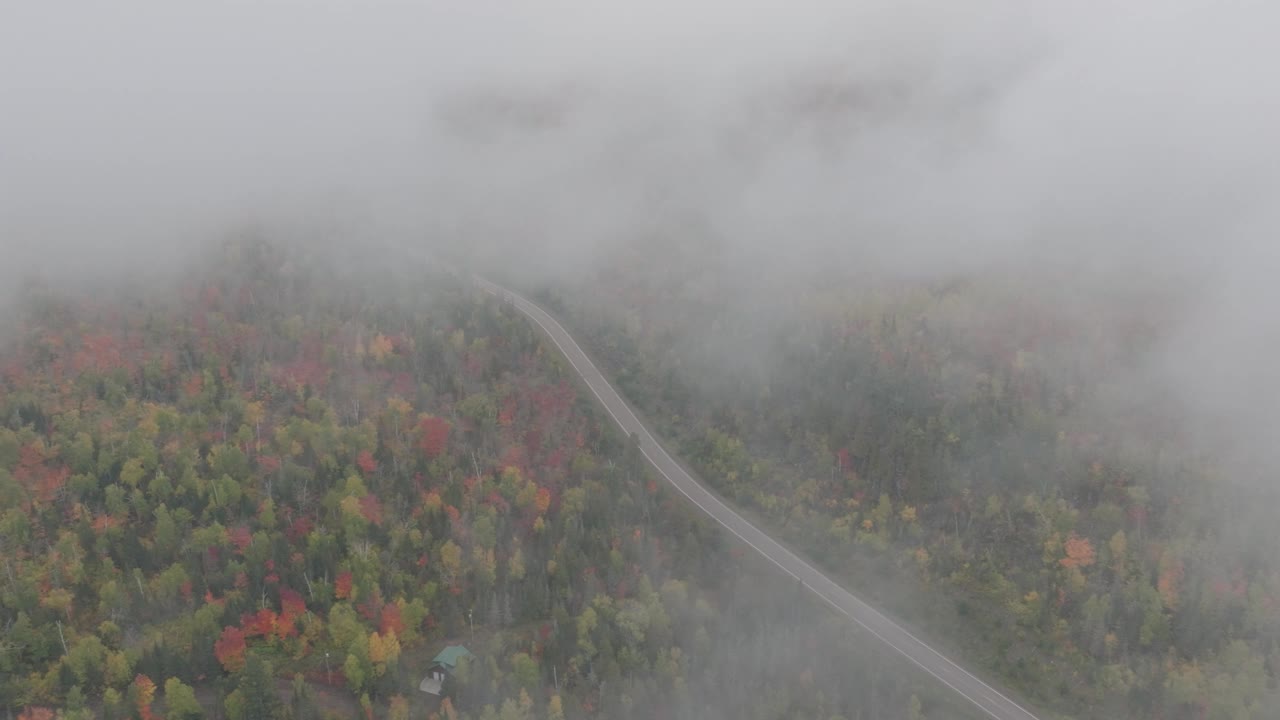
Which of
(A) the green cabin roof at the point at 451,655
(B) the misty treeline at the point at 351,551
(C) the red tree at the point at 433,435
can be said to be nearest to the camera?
(B) the misty treeline at the point at 351,551

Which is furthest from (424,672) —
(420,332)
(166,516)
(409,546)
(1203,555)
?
Result: (1203,555)

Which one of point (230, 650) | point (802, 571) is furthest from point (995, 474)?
point (230, 650)

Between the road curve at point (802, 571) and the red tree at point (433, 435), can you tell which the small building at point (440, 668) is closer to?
the red tree at point (433, 435)

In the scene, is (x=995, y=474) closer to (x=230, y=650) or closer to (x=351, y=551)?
(x=351, y=551)

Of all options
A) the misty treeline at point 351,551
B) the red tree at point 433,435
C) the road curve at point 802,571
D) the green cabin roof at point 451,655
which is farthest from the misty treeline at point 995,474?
the green cabin roof at point 451,655

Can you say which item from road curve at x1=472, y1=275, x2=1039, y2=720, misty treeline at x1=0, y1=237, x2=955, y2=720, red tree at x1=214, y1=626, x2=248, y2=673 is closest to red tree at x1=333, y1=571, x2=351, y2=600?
misty treeline at x1=0, y1=237, x2=955, y2=720

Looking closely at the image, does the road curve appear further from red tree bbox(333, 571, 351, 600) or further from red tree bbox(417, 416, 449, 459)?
red tree bbox(333, 571, 351, 600)
